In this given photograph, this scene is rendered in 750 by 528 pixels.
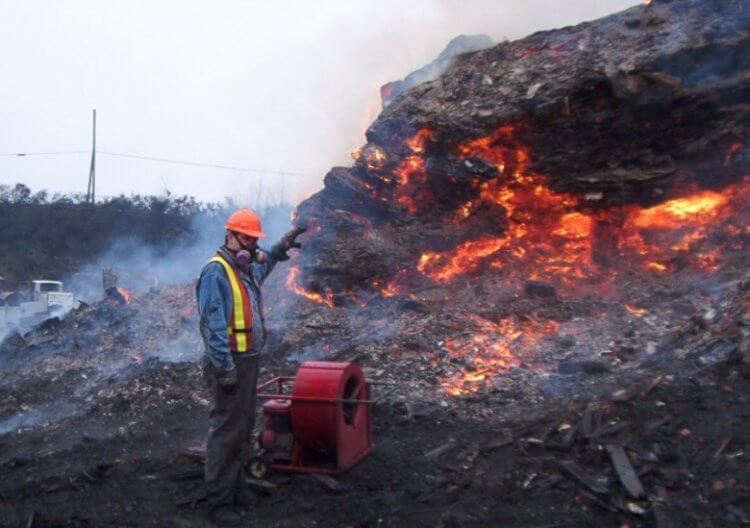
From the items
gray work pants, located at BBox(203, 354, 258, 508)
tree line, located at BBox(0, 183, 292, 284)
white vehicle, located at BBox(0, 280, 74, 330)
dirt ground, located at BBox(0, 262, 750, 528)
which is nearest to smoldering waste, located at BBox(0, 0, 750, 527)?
dirt ground, located at BBox(0, 262, 750, 528)

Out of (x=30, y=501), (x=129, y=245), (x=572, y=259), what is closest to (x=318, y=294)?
(x=572, y=259)

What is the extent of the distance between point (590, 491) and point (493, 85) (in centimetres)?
800

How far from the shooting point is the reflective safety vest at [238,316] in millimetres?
4691

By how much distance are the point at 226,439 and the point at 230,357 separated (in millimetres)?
651

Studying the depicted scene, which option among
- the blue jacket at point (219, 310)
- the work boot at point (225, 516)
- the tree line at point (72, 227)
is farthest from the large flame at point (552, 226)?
the tree line at point (72, 227)

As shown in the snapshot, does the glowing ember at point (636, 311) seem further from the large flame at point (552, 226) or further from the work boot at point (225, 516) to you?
the work boot at point (225, 516)

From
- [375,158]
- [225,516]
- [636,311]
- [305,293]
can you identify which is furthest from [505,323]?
[225,516]

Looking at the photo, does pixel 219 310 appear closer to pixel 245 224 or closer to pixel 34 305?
pixel 245 224

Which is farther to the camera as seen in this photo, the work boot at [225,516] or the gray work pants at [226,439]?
the gray work pants at [226,439]

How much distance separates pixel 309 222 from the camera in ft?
39.2

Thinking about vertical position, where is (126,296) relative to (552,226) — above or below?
below

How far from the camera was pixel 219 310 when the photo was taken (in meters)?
4.57

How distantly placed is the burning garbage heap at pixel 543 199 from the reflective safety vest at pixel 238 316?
3.37 m

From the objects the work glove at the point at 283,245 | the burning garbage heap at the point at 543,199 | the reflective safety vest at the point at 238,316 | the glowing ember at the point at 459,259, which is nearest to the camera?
the reflective safety vest at the point at 238,316
